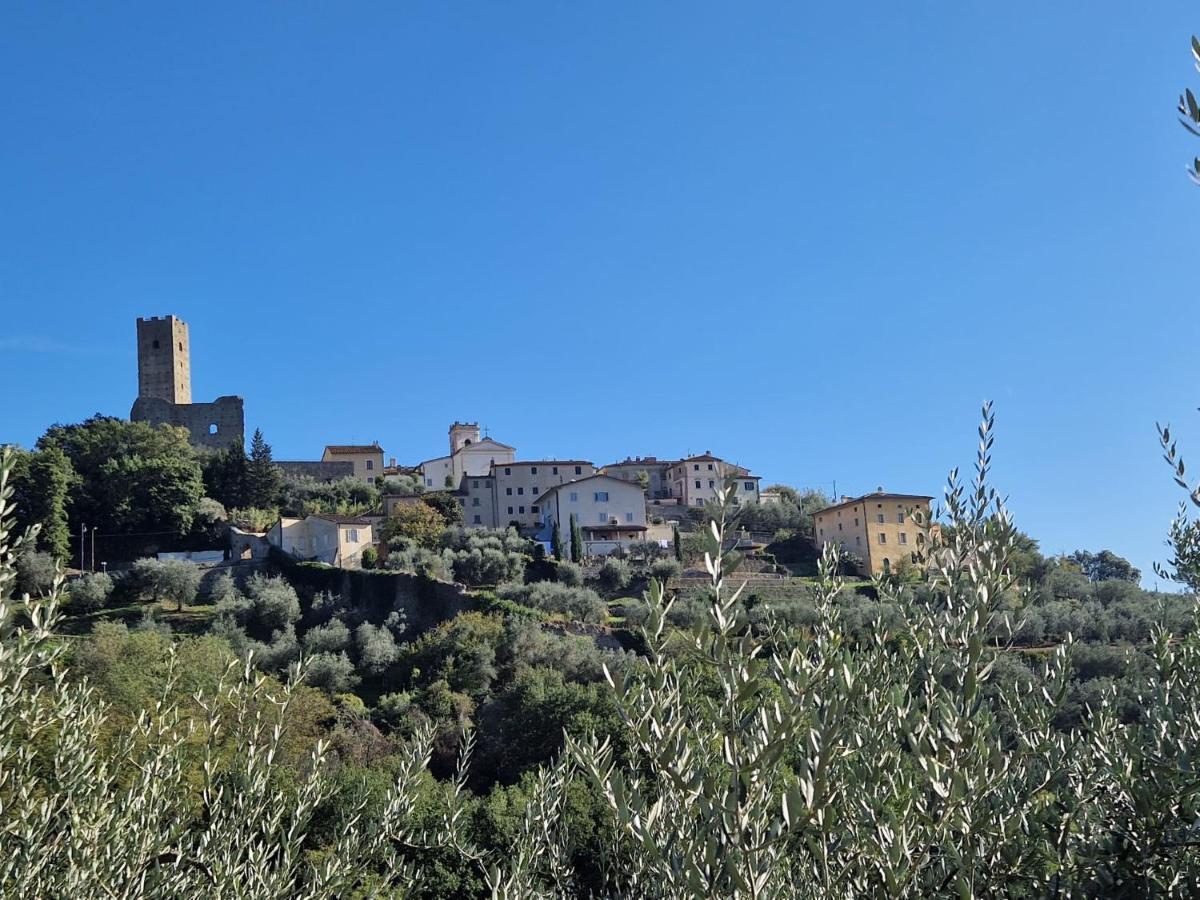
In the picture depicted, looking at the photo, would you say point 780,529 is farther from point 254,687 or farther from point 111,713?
point 254,687

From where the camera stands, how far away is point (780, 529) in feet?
201

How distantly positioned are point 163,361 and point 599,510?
53779mm

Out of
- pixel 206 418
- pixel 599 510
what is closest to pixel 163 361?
pixel 206 418

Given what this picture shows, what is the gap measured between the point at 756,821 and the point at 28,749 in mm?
4897

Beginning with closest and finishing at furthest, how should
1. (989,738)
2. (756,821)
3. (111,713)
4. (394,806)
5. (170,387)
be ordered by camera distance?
(756,821) → (989,738) → (394,806) → (111,713) → (170,387)

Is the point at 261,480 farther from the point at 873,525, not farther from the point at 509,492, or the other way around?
the point at 873,525

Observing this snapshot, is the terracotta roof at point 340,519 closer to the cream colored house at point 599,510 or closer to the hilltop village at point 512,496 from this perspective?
the hilltop village at point 512,496

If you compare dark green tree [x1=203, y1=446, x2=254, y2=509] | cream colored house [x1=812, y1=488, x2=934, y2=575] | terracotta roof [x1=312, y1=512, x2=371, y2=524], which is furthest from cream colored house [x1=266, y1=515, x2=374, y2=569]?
cream colored house [x1=812, y1=488, x2=934, y2=575]

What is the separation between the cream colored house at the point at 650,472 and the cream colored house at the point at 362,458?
18.5 m

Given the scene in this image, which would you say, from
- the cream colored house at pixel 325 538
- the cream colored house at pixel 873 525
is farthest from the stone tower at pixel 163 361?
the cream colored house at pixel 873 525

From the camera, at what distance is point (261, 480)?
63.4 m

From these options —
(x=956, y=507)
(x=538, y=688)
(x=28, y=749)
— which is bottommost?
(x=538, y=688)

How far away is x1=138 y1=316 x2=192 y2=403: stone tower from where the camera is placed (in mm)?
90625

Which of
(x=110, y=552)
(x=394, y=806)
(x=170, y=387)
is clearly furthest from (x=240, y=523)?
(x=394, y=806)
